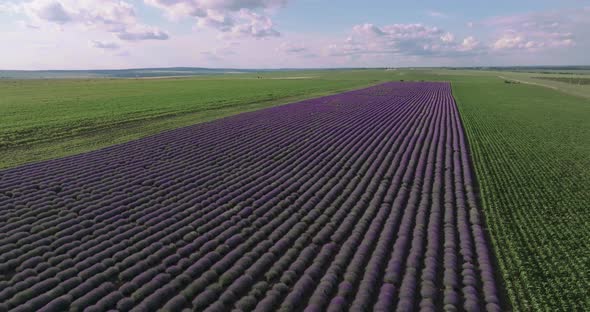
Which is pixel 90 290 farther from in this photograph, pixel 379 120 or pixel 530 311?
pixel 379 120

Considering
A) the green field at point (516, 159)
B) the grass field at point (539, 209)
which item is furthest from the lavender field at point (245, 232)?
the green field at point (516, 159)

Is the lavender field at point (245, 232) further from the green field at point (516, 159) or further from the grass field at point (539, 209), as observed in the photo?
the green field at point (516, 159)

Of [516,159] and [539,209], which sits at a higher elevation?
[539,209]

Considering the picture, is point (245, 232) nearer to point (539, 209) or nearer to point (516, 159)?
point (539, 209)

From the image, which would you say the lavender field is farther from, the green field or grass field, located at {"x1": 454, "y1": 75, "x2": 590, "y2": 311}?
the green field

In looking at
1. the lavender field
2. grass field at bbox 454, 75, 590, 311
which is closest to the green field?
grass field at bbox 454, 75, 590, 311

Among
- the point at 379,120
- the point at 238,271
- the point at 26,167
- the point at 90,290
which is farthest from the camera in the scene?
the point at 379,120

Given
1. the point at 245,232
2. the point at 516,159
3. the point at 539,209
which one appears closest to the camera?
the point at 245,232

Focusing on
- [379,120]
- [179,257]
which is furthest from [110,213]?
[379,120]

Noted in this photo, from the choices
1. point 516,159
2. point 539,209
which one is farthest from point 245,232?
point 516,159
